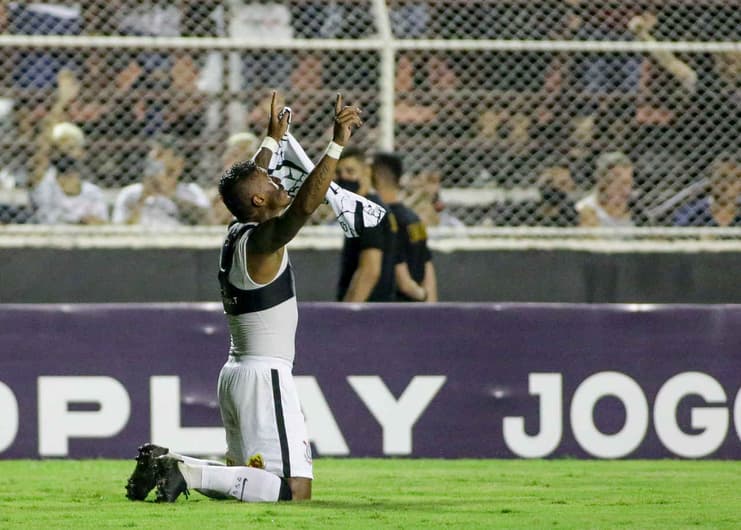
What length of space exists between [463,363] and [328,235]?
2.09m

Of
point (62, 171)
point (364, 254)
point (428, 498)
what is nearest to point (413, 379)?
point (364, 254)

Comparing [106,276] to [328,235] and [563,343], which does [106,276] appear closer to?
[328,235]

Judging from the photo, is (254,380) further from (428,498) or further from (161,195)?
(161,195)

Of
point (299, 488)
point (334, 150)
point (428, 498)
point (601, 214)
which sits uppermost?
point (334, 150)

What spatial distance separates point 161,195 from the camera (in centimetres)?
1034

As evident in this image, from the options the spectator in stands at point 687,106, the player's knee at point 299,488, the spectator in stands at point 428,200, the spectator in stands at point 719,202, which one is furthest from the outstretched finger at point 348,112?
the spectator in stands at point 719,202

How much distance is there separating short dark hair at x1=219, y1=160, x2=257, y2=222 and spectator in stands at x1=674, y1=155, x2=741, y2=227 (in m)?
5.31

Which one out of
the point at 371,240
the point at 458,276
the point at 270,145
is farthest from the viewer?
the point at 458,276

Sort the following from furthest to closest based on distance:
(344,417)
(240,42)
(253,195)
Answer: (240,42) < (344,417) < (253,195)

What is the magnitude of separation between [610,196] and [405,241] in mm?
1720

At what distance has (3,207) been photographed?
10.2m

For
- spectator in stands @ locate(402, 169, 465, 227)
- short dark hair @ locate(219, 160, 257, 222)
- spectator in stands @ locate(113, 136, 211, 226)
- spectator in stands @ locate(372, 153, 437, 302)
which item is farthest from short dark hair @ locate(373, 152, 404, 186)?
short dark hair @ locate(219, 160, 257, 222)

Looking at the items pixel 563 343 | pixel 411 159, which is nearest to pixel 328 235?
pixel 411 159

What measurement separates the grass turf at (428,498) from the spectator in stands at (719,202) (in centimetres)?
242
